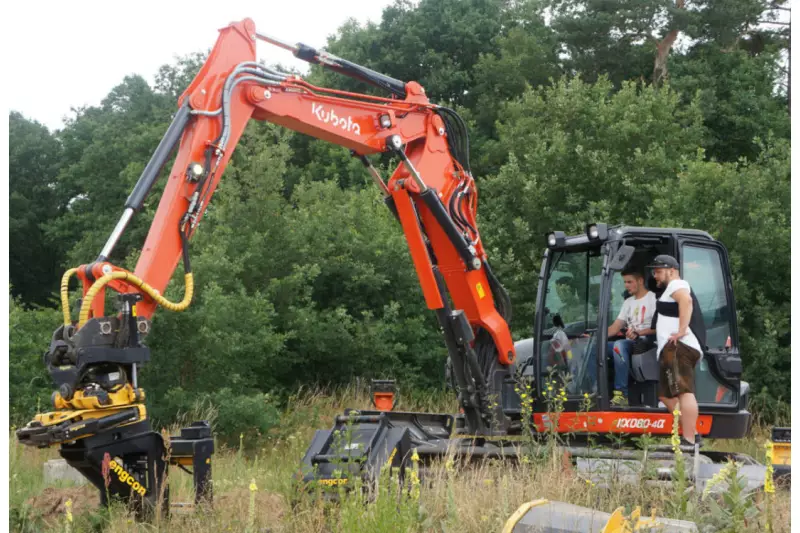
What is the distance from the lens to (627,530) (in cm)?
427

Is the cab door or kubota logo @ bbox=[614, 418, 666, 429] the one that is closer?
kubota logo @ bbox=[614, 418, 666, 429]

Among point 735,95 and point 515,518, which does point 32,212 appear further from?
point 515,518

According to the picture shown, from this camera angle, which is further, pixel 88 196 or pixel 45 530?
pixel 88 196

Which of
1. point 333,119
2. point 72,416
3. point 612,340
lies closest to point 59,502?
point 72,416

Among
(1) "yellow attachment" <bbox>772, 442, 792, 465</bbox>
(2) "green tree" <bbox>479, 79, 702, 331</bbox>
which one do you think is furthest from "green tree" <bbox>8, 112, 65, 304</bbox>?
(1) "yellow attachment" <bbox>772, 442, 792, 465</bbox>

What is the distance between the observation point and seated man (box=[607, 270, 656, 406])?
325 inches

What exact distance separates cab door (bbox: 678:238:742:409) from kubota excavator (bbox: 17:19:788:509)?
2 centimetres

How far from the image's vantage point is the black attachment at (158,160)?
22.8ft

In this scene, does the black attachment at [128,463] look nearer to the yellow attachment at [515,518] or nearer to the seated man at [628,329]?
the yellow attachment at [515,518]

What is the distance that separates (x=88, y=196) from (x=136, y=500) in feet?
82.5

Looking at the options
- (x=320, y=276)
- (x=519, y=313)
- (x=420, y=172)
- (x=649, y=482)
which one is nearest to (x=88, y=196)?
(x=320, y=276)

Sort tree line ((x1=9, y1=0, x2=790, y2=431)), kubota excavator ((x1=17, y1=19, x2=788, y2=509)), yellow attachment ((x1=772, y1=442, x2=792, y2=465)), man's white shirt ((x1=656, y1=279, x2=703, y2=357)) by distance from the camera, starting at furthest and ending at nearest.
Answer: tree line ((x1=9, y1=0, x2=790, y2=431)) < man's white shirt ((x1=656, y1=279, x2=703, y2=357)) < yellow attachment ((x1=772, y1=442, x2=792, y2=465)) < kubota excavator ((x1=17, y1=19, x2=788, y2=509))

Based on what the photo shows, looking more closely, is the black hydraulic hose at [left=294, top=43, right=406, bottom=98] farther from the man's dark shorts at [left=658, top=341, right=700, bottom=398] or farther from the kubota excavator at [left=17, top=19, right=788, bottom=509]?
the man's dark shorts at [left=658, top=341, right=700, bottom=398]

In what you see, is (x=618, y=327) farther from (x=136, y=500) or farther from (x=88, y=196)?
(x=88, y=196)
